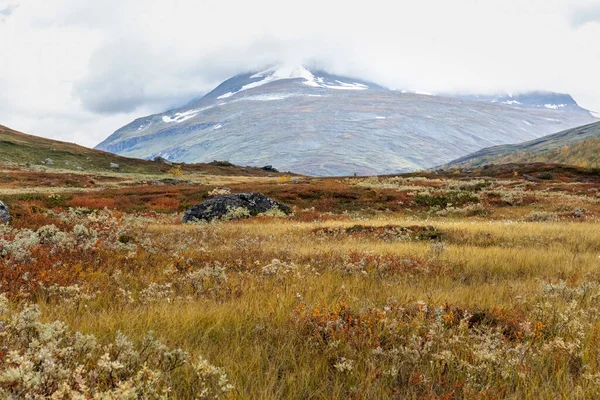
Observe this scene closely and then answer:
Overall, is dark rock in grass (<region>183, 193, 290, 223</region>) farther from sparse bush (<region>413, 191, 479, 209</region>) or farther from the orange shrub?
sparse bush (<region>413, 191, 479, 209</region>)

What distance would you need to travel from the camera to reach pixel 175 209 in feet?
108

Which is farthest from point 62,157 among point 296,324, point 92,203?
point 296,324

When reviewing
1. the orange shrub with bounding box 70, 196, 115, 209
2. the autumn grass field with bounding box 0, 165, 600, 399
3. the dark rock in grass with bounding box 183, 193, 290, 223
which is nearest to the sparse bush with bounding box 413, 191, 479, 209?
the dark rock in grass with bounding box 183, 193, 290, 223

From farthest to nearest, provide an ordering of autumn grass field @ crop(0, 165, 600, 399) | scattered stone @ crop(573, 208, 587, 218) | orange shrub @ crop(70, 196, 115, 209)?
orange shrub @ crop(70, 196, 115, 209)
scattered stone @ crop(573, 208, 587, 218)
autumn grass field @ crop(0, 165, 600, 399)

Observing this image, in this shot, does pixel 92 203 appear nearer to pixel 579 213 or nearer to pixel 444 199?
pixel 444 199

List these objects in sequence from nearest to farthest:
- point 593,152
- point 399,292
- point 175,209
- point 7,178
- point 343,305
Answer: point 343,305
point 399,292
point 175,209
point 7,178
point 593,152

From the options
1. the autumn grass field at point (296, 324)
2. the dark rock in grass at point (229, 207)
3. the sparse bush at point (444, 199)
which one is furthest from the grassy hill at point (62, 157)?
the autumn grass field at point (296, 324)

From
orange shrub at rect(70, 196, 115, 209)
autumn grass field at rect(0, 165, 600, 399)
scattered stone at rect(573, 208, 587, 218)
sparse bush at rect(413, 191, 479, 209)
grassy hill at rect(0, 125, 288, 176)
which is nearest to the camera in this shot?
autumn grass field at rect(0, 165, 600, 399)

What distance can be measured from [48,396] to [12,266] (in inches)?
207

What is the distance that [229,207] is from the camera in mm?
25141

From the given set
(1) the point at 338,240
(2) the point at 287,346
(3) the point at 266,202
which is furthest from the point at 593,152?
(2) the point at 287,346

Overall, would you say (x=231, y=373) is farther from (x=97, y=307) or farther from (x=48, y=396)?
(x=97, y=307)

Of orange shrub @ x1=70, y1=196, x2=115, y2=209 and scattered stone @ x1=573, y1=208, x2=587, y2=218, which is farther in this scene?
orange shrub @ x1=70, y1=196, x2=115, y2=209

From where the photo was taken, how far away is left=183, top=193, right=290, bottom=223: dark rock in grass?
24.3 m
